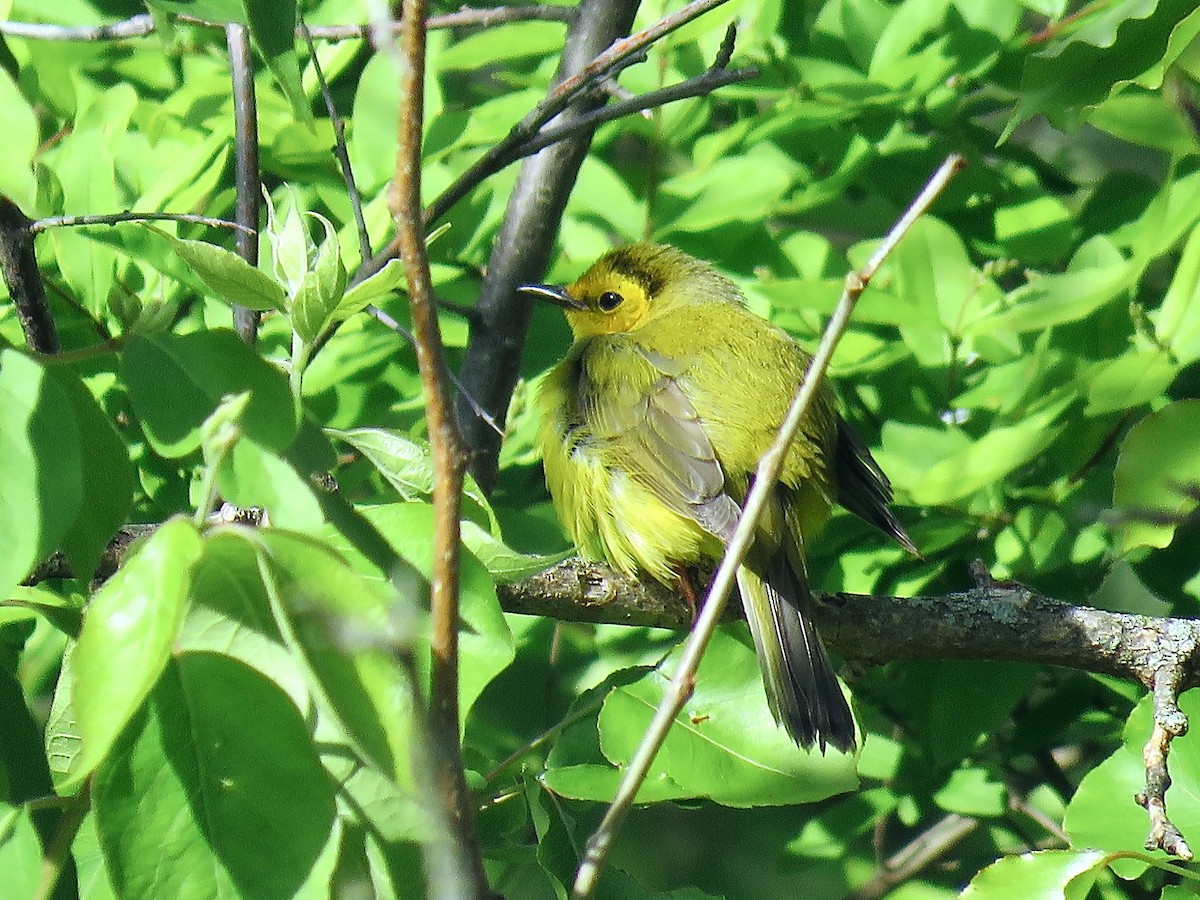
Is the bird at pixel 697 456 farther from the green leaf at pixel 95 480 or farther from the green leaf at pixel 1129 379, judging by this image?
the green leaf at pixel 95 480

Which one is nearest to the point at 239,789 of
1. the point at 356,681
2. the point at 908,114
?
the point at 356,681

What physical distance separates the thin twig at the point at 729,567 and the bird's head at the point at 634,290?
2625mm

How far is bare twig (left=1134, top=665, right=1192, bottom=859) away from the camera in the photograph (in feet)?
6.59

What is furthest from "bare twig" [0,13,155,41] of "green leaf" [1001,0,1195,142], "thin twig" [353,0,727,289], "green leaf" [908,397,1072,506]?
"green leaf" [908,397,1072,506]

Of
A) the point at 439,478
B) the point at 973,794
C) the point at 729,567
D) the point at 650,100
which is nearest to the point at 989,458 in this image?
the point at 973,794

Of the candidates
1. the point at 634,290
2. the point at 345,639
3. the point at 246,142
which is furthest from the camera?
the point at 634,290

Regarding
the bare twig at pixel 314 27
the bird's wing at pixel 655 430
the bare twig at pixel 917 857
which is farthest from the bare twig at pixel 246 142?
the bare twig at pixel 917 857

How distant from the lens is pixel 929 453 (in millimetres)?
3184

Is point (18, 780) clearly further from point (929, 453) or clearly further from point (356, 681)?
point (929, 453)

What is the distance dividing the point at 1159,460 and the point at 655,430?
1.53m

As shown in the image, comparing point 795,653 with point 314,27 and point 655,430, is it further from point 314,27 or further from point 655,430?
point 314,27

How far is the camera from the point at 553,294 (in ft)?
12.5

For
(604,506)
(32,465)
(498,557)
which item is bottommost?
(604,506)

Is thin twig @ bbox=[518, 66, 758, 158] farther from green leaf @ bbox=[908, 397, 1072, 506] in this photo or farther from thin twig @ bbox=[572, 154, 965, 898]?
thin twig @ bbox=[572, 154, 965, 898]
